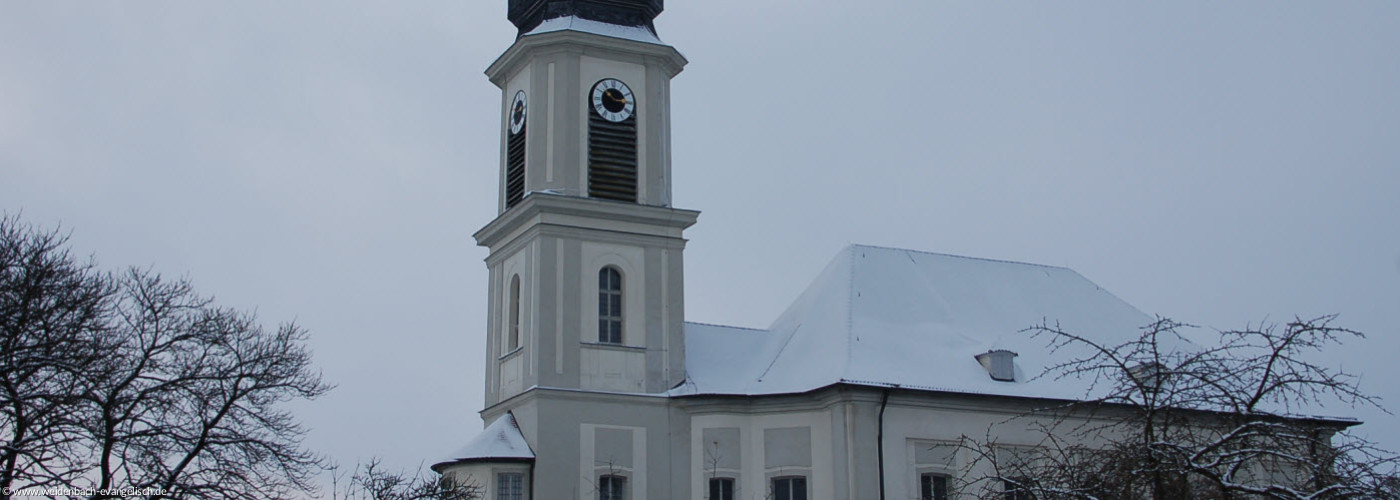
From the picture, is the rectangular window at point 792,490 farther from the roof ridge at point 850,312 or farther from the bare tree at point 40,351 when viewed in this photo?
the bare tree at point 40,351

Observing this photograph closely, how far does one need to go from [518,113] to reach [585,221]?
4.24m

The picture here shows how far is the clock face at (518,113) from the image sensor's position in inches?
1539

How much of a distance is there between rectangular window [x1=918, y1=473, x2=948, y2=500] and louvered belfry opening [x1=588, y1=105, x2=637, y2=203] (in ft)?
31.7

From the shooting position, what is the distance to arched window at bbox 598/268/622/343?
36594 millimetres

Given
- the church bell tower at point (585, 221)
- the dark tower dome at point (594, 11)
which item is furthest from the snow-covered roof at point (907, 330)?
the dark tower dome at point (594, 11)

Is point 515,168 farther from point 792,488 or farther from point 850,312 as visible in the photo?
point 792,488

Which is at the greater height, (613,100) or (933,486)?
(613,100)

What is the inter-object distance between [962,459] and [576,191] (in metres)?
11.0

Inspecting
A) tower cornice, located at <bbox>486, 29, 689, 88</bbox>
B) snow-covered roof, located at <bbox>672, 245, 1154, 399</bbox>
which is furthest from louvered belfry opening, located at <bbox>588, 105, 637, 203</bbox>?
snow-covered roof, located at <bbox>672, 245, 1154, 399</bbox>

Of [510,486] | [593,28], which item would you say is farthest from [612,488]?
[593,28]

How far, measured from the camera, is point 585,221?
3684 centimetres

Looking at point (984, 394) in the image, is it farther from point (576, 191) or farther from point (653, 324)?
point (576, 191)

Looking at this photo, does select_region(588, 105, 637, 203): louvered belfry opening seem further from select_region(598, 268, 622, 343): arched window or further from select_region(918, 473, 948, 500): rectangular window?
select_region(918, 473, 948, 500): rectangular window

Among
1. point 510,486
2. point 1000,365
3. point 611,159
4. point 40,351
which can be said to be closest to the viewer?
point 40,351
